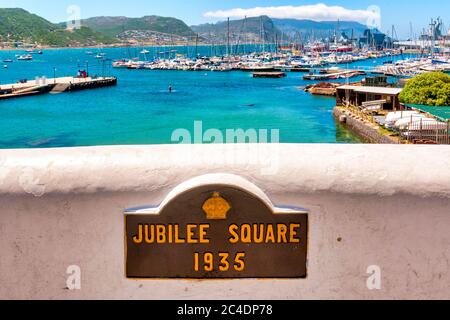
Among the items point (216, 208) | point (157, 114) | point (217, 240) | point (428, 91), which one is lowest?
point (157, 114)

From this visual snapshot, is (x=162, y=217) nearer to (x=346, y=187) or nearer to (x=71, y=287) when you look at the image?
(x=71, y=287)

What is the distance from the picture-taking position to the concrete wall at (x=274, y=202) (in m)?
3.55

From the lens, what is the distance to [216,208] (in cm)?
353

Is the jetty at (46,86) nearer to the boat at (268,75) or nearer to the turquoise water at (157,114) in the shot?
the turquoise water at (157,114)

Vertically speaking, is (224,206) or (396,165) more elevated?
(396,165)

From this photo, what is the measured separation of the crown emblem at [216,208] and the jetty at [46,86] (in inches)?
2652

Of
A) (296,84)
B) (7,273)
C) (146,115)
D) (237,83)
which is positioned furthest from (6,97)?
(7,273)

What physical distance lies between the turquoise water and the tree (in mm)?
6186

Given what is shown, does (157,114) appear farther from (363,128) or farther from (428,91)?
(428,91)

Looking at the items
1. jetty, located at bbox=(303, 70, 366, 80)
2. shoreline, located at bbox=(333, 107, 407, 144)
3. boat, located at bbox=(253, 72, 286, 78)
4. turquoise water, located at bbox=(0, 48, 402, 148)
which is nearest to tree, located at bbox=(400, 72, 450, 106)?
shoreline, located at bbox=(333, 107, 407, 144)

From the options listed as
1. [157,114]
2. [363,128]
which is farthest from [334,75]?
[363,128]

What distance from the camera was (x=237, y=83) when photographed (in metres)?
87.6

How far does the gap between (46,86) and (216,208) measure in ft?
244
